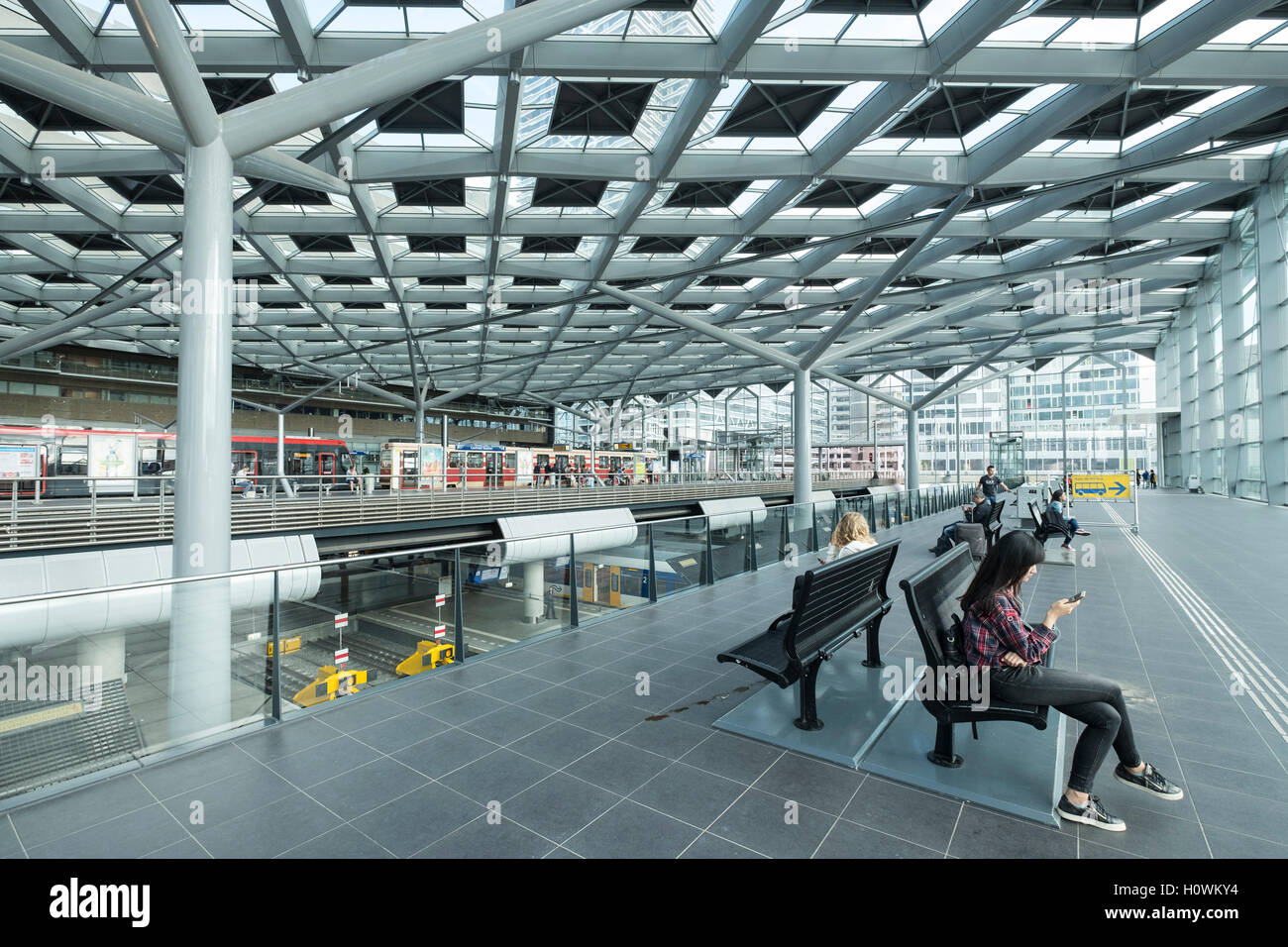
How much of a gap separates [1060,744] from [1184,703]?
1.55m

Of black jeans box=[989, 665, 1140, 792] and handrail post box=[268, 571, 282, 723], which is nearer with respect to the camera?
black jeans box=[989, 665, 1140, 792]

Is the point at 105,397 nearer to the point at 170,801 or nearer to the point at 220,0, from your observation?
the point at 220,0

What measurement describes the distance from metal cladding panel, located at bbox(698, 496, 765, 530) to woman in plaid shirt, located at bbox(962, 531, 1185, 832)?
565cm

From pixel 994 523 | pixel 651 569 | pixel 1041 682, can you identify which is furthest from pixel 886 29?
pixel 1041 682

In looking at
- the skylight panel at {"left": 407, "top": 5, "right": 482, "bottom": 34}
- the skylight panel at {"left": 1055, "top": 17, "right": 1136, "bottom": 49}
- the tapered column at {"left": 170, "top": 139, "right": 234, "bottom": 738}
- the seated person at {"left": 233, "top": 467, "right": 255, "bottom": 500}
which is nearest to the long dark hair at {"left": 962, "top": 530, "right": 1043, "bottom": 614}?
the tapered column at {"left": 170, "top": 139, "right": 234, "bottom": 738}

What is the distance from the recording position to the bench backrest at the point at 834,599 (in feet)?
11.5

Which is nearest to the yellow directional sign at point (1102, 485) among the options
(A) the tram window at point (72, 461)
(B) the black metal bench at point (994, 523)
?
(B) the black metal bench at point (994, 523)

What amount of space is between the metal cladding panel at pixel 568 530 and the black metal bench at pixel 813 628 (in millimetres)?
2998

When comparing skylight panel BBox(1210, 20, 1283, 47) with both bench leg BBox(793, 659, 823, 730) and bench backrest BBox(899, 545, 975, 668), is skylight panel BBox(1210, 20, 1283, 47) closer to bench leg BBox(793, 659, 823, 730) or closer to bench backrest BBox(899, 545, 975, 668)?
bench backrest BBox(899, 545, 975, 668)

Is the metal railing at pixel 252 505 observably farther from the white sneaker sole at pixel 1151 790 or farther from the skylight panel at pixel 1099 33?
the skylight panel at pixel 1099 33

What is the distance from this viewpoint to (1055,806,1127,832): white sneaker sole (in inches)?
103

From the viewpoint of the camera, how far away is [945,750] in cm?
321

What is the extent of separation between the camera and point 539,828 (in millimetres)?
2719

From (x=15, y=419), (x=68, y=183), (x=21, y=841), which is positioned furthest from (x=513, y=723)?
(x=15, y=419)
